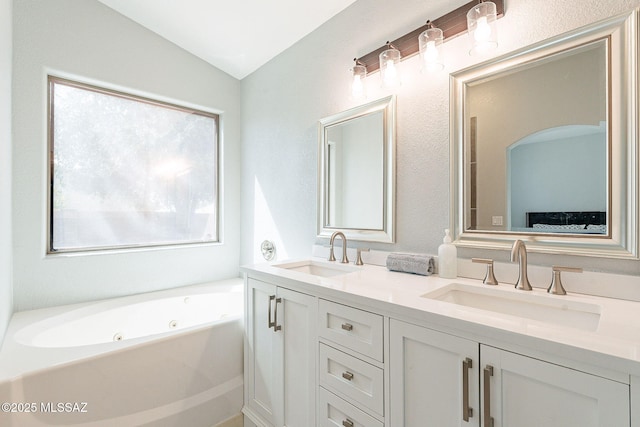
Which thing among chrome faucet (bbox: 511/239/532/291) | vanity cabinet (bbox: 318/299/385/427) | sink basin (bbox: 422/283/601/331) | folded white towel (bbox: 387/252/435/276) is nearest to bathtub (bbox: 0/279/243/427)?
vanity cabinet (bbox: 318/299/385/427)

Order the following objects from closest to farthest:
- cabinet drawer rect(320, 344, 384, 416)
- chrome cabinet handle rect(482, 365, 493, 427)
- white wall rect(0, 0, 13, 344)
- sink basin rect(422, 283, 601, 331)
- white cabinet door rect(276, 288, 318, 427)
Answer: chrome cabinet handle rect(482, 365, 493, 427)
sink basin rect(422, 283, 601, 331)
cabinet drawer rect(320, 344, 384, 416)
white cabinet door rect(276, 288, 318, 427)
white wall rect(0, 0, 13, 344)

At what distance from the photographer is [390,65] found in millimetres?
1603

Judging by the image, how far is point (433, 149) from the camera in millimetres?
1485

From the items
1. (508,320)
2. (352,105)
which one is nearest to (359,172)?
(352,105)

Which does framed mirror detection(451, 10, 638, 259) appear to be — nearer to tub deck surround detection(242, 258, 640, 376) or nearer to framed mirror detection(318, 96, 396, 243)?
tub deck surround detection(242, 258, 640, 376)

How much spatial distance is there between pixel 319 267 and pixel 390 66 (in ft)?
4.15

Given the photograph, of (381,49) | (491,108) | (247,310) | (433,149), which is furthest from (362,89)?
(247,310)

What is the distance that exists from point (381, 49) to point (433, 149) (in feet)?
2.25

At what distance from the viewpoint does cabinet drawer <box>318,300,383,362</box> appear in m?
1.06

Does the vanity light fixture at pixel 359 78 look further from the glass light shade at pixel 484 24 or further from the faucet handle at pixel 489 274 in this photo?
the faucet handle at pixel 489 274

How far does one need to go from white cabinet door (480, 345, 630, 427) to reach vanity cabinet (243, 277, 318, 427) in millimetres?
712

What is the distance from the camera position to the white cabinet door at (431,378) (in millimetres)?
830

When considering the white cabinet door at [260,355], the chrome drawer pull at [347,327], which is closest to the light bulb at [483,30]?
the chrome drawer pull at [347,327]

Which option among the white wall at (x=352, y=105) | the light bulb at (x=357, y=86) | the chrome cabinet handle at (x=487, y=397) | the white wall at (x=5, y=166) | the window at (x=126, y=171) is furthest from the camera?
the window at (x=126, y=171)
